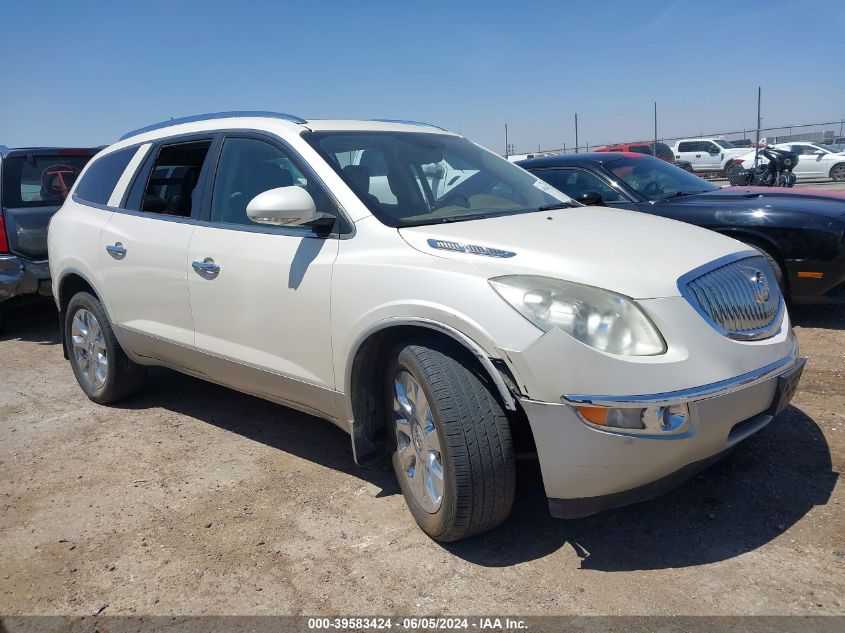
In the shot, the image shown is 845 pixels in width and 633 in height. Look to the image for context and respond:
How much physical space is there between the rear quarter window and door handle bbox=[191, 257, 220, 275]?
1.37 m

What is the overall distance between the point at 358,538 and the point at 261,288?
1.28m

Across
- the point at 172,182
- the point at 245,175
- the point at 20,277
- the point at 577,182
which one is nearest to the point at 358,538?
the point at 245,175

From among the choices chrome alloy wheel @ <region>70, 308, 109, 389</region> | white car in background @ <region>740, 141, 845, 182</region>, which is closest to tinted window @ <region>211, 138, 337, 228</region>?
chrome alloy wheel @ <region>70, 308, 109, 389</region>

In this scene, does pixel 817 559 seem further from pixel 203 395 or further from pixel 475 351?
pixel 203 395

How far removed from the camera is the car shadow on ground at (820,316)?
5820mm

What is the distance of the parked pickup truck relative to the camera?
6.98m

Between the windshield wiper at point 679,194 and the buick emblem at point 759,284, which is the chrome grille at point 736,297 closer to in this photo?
the buick emblem at point 759,284

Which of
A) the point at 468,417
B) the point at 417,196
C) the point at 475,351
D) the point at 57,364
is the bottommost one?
the point at 57,364

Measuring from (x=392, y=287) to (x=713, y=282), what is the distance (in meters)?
1.27

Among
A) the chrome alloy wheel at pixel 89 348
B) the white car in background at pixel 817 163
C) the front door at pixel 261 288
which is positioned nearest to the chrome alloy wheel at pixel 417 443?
the front door at pixel 261 288

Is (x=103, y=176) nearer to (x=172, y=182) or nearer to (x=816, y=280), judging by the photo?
(x=172, y=182)

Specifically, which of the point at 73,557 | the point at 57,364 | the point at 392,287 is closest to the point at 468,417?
the point at 392,287

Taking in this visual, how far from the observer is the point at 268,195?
10.4 ft

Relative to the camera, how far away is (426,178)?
12.4 feet
